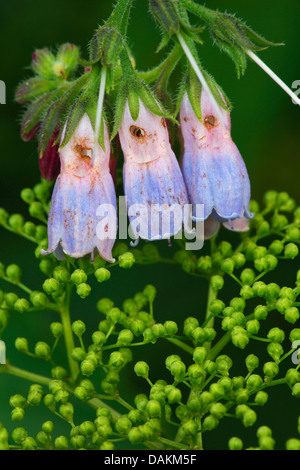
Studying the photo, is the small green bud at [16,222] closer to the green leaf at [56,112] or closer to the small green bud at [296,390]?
the green leaf at [56,112]

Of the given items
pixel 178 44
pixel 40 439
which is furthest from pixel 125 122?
pixel 40 439

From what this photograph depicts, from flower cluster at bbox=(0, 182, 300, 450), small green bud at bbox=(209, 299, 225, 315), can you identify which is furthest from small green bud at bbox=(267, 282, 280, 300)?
small green bud at bbox=(209, 299, 225, 315)

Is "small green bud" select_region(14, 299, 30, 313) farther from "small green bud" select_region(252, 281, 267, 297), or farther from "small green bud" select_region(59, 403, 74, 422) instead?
"small green bud" select_region(252, 281, 267, 297)

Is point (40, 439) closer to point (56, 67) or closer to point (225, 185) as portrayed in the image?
point (225, 185)

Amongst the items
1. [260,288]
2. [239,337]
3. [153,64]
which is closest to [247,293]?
[260,288]

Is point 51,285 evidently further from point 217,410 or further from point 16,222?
point 217,410
